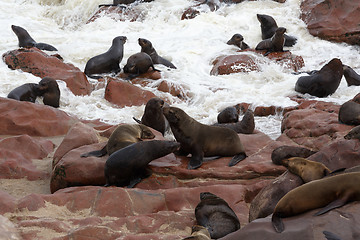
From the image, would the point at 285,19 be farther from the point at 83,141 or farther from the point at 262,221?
the point at 262,221

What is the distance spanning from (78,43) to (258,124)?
9.68 m

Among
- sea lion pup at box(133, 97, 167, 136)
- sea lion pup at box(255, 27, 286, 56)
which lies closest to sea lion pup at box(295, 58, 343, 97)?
sea lion pup at box(255, 27, 286, 56)

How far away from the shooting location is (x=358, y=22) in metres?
17.4

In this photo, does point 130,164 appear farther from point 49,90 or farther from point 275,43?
point 275,43

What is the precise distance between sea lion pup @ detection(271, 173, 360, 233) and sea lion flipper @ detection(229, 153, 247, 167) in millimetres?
2686

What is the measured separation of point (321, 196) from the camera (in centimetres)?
313

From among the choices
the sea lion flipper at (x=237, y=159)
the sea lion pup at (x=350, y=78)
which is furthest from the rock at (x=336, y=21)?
the sea lion flipper at (x=237, y=159)

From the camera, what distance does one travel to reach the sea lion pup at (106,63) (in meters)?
13.6

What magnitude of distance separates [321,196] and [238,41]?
47.9 feet

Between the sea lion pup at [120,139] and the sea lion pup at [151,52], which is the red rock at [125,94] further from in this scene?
the sea lion pup at [120,139]

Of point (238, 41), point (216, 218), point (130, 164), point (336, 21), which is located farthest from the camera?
point (336, 21)

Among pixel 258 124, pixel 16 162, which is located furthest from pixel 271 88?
pixel 16 162

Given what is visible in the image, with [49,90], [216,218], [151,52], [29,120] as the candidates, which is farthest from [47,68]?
[216,218]

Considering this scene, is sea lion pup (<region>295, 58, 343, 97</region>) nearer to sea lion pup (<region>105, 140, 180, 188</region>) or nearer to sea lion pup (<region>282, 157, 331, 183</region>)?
sea lion pup (<region>105, 140, 180, 188</region>)
